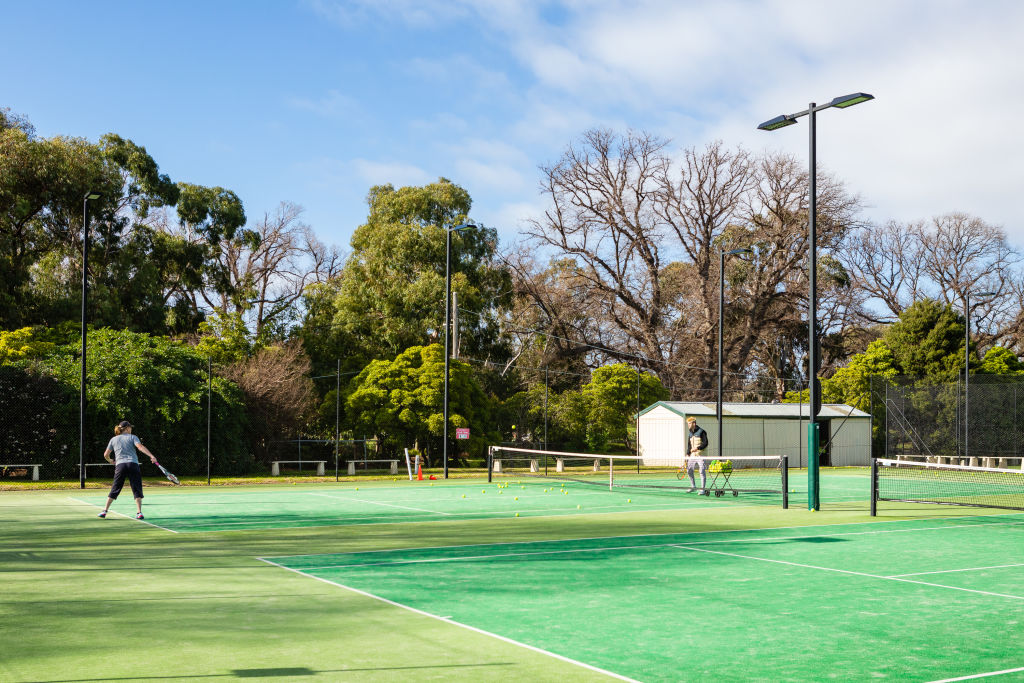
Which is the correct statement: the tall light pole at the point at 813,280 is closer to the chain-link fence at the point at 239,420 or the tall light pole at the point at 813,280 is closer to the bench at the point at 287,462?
the chain-link fence at the point at 239,420

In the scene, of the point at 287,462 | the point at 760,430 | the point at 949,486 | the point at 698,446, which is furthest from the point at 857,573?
the point at 760,430

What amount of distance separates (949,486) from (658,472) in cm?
1207

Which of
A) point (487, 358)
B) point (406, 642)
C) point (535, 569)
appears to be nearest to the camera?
point (406, 642)

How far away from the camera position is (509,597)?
9.18 meters

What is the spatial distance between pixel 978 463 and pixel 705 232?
21.5 metres

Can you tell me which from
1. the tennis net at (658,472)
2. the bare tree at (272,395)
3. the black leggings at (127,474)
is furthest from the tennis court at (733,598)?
the bare tree at (272,395)

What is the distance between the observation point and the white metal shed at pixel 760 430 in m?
40.8

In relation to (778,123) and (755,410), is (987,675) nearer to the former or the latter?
(778,123)

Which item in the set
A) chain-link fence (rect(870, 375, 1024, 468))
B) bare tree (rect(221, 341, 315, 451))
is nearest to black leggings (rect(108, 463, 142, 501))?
bare tree (rect(221, 341, 315, 451))

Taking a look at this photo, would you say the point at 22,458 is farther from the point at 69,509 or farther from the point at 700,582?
the point at 700,582

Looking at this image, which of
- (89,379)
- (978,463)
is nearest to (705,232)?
(978,463)

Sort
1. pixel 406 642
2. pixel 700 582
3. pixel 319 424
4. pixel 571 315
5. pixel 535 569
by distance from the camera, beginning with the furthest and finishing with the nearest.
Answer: pixel 571 315 → pixel 319 424 → pixel 535 569 → pixel 700 582 → pixel 406 642

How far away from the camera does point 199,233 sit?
52750mm

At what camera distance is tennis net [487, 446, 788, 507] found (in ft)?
74.7
